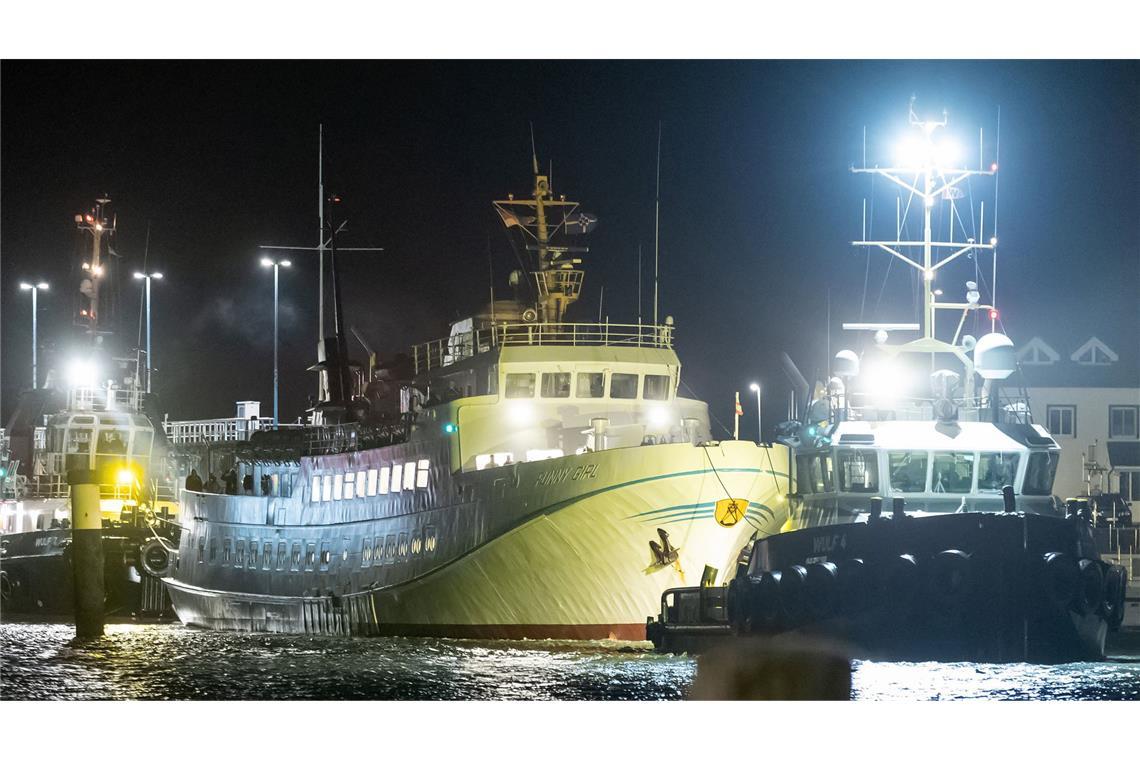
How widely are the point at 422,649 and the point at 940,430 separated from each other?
9879mm

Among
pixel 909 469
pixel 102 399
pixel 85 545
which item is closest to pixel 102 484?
pixel 102 399

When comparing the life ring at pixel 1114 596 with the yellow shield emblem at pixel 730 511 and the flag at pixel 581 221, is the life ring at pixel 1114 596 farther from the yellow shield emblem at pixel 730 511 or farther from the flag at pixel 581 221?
the flag at pixel 581 221

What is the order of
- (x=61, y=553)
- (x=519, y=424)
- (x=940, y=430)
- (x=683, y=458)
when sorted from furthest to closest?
(x=61, y=553), (x=519, y=424), (x=683, y=458), (x=940, y=430)

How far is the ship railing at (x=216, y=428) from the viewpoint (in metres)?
40.9

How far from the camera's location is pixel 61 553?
153ft

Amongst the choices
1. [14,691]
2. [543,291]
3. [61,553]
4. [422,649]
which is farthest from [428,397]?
[61,553]

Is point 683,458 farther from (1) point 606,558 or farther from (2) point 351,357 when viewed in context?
(2) point 351,357

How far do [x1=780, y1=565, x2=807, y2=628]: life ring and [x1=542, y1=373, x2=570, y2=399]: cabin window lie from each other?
384 inches

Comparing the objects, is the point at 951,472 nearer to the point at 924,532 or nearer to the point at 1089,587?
the point at 924,532

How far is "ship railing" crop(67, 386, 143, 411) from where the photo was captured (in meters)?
49.1

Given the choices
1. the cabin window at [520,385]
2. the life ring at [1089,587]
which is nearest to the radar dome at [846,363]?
the life ring at [1089,587]

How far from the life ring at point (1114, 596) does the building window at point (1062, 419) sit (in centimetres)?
2691

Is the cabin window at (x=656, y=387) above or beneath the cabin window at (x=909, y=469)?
above

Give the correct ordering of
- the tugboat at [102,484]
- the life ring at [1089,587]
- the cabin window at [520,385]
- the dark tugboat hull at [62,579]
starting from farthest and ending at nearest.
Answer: the tugboat at [102,484] → the dark tugboat hull at [62,579] → the cabin window at [520,385] → the life ring at [1089,587]
